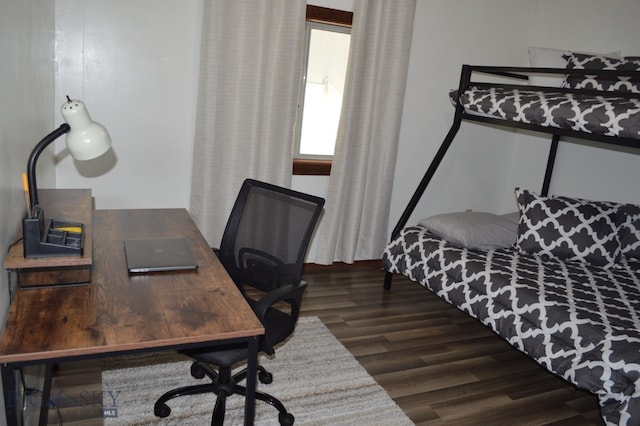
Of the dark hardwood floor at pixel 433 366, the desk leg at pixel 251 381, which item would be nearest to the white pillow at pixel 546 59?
the dark hardwood floor at pixel 433 366

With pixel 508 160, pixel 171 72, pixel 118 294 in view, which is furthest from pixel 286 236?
pixel 508 160

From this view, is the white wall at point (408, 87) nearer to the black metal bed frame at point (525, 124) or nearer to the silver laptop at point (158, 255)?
the black metal bed frame at point (525, 124)

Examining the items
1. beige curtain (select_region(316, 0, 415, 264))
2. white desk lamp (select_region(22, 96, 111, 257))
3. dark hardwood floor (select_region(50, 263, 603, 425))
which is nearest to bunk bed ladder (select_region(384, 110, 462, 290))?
dark hardwood floor (select_region(50, 263, 603, 425))

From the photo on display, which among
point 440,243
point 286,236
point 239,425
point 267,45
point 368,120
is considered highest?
point 267,45

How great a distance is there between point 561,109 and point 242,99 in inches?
74.0

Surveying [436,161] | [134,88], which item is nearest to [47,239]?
[134,88]

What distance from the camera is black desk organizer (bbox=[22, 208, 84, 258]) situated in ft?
4.71

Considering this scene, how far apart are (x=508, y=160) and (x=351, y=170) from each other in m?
1.68

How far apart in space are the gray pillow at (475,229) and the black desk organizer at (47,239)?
222cm

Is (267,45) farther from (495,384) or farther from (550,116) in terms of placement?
(495,384)

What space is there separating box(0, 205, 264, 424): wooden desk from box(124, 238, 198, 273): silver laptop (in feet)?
0.10

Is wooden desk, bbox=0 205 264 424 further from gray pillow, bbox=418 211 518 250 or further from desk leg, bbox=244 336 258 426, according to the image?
gray pillow, bbox=418 211 518 250

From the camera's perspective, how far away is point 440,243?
3143 millimetres

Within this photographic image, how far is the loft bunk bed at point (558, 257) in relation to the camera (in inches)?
84.5
